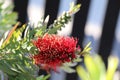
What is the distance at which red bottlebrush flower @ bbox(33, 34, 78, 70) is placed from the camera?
0.35 meters

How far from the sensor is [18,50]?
1.15 feet

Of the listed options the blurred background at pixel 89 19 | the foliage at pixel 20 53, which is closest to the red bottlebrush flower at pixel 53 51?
the foliage at pixel 20 53

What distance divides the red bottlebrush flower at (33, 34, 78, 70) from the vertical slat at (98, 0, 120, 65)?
1.39 m

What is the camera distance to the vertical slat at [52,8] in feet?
5.45

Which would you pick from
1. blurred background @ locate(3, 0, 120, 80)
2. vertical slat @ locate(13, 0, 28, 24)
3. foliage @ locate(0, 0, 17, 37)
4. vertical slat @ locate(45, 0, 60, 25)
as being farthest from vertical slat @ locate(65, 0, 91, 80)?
foliage @ locate(0, 0, 17, 37)

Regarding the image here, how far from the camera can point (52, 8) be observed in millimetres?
1682

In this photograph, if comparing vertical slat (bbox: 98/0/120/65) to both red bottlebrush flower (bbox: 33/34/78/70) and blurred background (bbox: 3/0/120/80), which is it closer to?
blurred background (bbox: 3/0/120/80)

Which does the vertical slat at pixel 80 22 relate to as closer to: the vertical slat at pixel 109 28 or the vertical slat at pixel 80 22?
the vertical slat at pixel 80 22

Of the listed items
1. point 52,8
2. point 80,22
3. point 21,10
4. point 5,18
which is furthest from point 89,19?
point 5,18

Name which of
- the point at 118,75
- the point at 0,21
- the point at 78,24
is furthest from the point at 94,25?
the point at 0,21

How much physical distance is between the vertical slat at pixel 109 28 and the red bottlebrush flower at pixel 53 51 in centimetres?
139

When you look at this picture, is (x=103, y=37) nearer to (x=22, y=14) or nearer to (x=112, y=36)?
(x=112, y=36)

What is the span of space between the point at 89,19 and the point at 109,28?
0.12m

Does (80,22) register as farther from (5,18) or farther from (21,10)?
(5,18)
